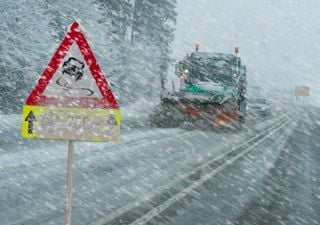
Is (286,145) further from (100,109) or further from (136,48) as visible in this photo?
(136,48)

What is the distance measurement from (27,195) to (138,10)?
130 ft

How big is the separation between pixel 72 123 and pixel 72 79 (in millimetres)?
371

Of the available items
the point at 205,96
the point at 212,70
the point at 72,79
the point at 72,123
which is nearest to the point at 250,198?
the point at 72,123

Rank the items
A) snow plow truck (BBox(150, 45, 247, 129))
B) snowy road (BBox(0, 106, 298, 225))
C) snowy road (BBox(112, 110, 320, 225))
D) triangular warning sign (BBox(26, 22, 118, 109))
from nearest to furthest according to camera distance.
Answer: triangular warning sign (BBox(26, 22, 118, 109)), snowy road (BBox(0, 106, 298, 225)), snowy road (BBox(112, 110, 320, 225)), snow plow truck (BBox(150, 45, 247, 129))

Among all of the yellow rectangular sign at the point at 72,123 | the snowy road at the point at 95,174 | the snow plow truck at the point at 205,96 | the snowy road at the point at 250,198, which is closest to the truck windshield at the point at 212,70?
the snow plow truck at the point at 205,96

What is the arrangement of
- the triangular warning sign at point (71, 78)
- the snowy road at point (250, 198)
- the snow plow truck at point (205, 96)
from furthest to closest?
the snow plow truck at point (205, 96)
the snowy road at point (250, 198)
the triangular warning sign at point (71, 78)

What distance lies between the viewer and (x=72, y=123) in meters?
4.60

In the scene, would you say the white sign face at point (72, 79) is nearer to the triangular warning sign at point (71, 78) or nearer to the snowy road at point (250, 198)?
the triangular warning sign at point (71, 78)

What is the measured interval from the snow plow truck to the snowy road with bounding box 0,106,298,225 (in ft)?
14.5

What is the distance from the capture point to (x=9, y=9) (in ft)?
75.9

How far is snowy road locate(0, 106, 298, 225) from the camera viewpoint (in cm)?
642

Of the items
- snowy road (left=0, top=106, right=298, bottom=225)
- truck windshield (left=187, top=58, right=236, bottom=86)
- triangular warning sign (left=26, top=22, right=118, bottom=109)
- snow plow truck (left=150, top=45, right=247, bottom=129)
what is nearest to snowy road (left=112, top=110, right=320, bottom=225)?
snowy road (left=0, top=106, right=298, bottom=225)

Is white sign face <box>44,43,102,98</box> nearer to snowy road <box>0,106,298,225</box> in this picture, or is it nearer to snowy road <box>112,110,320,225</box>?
snowy road <box>0,106,298,225</box>

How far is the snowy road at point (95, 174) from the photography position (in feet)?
21.1
